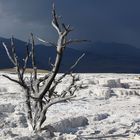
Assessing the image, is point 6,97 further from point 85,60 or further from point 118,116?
point 85,60

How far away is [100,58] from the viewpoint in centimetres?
15250

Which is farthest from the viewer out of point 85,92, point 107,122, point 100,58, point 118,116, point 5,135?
point 100,58

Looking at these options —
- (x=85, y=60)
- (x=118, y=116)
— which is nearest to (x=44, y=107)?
(x=118, y=116)

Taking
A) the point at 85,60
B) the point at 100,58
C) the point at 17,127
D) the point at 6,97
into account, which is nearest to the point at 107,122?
the point at 17,127

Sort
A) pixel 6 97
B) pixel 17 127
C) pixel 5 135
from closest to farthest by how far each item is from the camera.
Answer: pixel 5 135
pixel 17 127
pixel 6 97

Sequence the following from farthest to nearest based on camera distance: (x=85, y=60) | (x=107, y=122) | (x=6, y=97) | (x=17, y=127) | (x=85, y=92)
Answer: (x=85, y=60)
(x=85, y=92)
(x=6, y=97)
(x=107, y=122)
(x=17, y=127)

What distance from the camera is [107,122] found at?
40.2 feet

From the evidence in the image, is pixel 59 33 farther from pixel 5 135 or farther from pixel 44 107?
pixel 5 135

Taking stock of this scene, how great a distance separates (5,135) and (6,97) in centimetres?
851

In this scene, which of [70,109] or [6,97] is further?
[6,97]

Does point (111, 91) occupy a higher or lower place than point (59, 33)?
lower

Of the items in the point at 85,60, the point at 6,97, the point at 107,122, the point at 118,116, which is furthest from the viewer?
the point at 85,60

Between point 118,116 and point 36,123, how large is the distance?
415 cm

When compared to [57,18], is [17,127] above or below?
below
